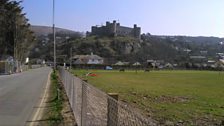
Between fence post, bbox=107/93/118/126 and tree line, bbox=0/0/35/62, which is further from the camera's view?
tree line, bbox=0/0/35/62

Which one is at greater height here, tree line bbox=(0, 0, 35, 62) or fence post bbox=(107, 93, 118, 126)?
tree line bbox=(0, 0, 35, 62)

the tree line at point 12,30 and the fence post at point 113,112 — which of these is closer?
the fence post at point 113,112

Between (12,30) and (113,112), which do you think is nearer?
(113,112)

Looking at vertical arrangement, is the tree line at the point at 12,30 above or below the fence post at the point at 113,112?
above

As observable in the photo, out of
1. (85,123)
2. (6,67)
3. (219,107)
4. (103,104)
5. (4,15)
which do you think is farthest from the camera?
(4,15)

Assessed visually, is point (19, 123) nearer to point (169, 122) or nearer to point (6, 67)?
point (169, 122)

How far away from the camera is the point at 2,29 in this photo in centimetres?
7781

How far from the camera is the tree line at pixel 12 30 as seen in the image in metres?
74.8

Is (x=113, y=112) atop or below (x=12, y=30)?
below

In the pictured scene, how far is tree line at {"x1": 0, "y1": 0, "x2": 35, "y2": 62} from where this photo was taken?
74.8 metres

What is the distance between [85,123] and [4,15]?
6984 centimetres

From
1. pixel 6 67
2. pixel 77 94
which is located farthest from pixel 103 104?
pixel 6 67

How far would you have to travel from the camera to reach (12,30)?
81.0 metres

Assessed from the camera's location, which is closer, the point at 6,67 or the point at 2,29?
the point at 6,67
